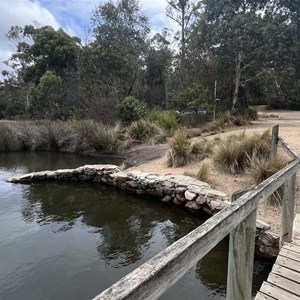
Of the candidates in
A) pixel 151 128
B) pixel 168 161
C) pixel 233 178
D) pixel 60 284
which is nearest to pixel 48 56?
pixel 151 128

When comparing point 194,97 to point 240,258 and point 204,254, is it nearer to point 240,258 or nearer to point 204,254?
point 240,258

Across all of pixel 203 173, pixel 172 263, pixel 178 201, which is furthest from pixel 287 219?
pixel 203 173

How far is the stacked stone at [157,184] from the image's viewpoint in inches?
215

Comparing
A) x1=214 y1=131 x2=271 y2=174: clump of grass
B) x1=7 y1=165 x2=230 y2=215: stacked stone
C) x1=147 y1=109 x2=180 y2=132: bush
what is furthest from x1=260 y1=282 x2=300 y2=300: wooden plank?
x1=147 y1=109 x2=180 y2=132: bush

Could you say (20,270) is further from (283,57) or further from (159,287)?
(283,57)

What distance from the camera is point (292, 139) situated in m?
9.07

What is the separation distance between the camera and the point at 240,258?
1.84 metres

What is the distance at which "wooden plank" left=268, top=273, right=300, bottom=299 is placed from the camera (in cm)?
221

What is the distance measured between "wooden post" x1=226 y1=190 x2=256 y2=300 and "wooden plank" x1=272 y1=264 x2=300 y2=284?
2.42 ft

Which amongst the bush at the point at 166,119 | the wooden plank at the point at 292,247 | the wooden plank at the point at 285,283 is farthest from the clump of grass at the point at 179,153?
the wooden plank at the point at 285,283

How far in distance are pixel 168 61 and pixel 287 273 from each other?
21.7 meters

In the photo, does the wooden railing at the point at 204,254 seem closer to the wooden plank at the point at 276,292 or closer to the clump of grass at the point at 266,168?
the wooden plank at the point at 276,292

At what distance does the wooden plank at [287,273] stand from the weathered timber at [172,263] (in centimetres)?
117

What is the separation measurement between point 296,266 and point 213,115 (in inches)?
490
